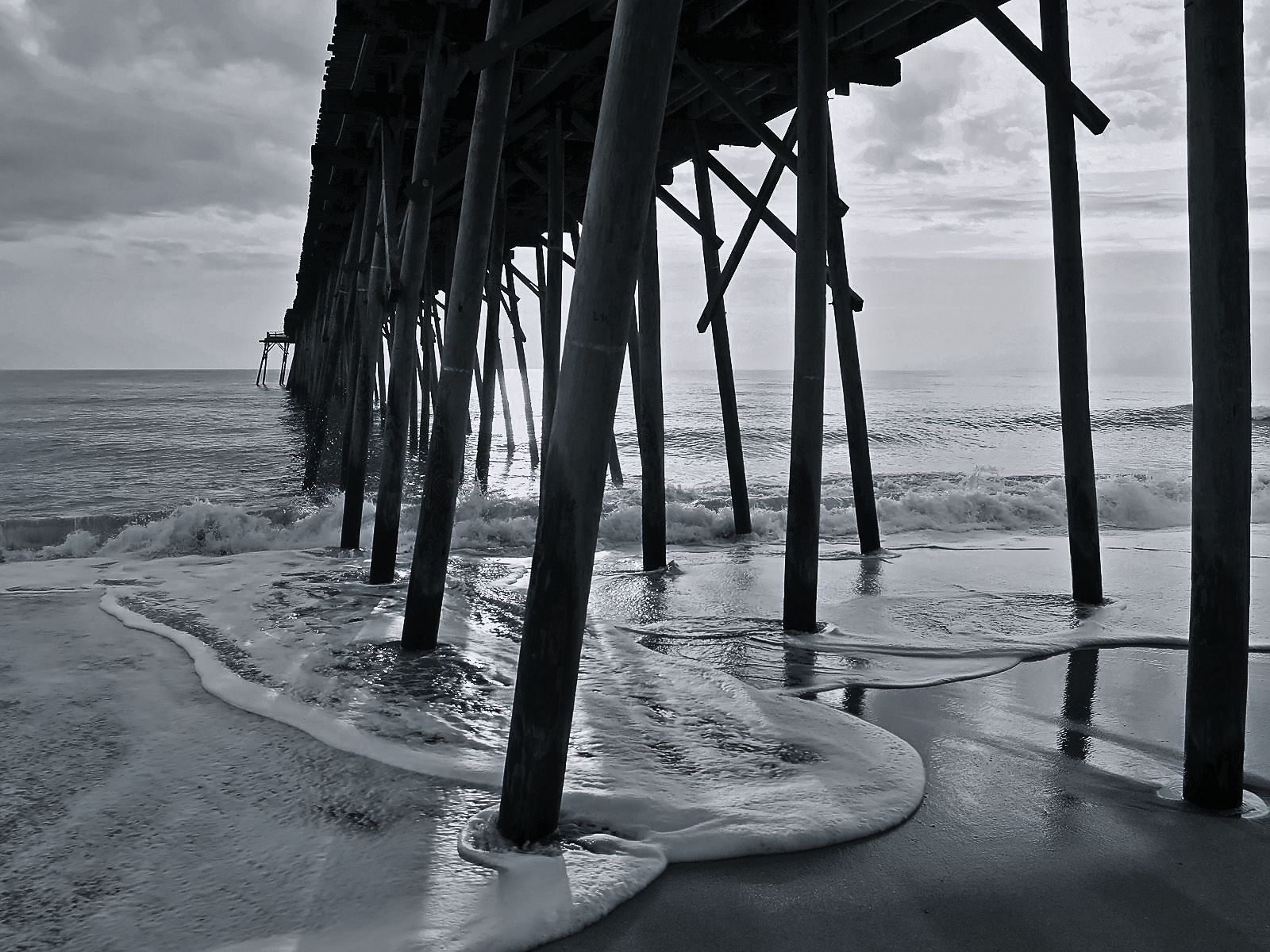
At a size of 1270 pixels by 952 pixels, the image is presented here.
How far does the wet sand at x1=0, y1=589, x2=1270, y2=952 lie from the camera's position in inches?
78.4

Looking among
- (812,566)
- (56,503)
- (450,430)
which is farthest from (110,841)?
(56,503)

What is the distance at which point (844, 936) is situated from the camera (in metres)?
1.96

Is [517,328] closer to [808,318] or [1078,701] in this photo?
[808,318]

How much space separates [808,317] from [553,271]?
398 cm

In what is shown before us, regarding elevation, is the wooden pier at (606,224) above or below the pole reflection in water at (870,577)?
above

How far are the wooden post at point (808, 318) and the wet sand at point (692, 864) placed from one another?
1.16 m

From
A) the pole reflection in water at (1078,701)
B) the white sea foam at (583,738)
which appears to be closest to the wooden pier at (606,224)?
the white sea foam at (583,738)

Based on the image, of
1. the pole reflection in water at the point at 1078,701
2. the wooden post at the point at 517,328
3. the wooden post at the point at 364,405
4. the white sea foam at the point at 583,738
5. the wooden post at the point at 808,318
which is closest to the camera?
the white sea foam at the point at 583,738

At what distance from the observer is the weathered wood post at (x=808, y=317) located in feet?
14.1

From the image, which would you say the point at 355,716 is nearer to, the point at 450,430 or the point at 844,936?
the point at 450,430

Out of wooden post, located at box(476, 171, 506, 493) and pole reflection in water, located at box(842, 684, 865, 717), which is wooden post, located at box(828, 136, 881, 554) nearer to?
pole reflection in water, located at box(842, 684, 865, 717)

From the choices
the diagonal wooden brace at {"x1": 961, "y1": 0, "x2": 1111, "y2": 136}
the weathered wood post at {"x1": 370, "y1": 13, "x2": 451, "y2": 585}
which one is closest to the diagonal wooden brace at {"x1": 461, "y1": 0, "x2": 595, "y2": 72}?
the diagonal wooden brace at {"x1": 961, "y1": 0, "x2": 1111, "y2": 136}

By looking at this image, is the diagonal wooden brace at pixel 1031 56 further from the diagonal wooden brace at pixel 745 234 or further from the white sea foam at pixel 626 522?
the white sea foam at pixel 626 522

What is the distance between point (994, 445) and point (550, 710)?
840 inches
